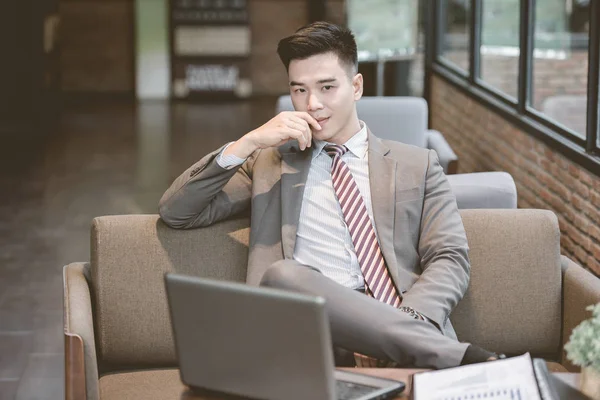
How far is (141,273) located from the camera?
3236 millimetres

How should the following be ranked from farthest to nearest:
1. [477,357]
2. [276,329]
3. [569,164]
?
[569,164]
[477,357]
[276,329]

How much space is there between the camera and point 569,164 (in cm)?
492

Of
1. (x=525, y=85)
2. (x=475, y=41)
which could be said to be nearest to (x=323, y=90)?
(x=525, y=85)

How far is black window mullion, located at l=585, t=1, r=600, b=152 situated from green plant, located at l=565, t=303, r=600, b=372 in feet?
8.18

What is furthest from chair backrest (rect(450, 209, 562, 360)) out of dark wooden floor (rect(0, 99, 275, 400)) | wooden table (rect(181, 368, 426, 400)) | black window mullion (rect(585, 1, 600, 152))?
dark wooden floor (rect(0, 99, 275, 400))

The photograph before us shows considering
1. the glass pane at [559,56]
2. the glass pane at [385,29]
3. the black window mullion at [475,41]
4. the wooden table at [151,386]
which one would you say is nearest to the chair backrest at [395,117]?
the glass pane at [559,56]

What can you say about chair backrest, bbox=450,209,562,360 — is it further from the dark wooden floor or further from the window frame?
the dark wooden floor

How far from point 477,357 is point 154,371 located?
1056 mm

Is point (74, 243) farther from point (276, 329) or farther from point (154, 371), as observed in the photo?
point (276, 329)

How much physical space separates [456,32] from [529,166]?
11.2 ft

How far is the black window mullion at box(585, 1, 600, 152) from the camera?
451 cm

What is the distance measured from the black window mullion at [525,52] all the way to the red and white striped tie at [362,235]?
3.02m

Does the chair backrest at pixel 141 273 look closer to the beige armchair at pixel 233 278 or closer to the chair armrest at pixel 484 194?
the beige armchair at pixel 233 278

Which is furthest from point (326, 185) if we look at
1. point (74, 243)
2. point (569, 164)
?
point (74, 243)
